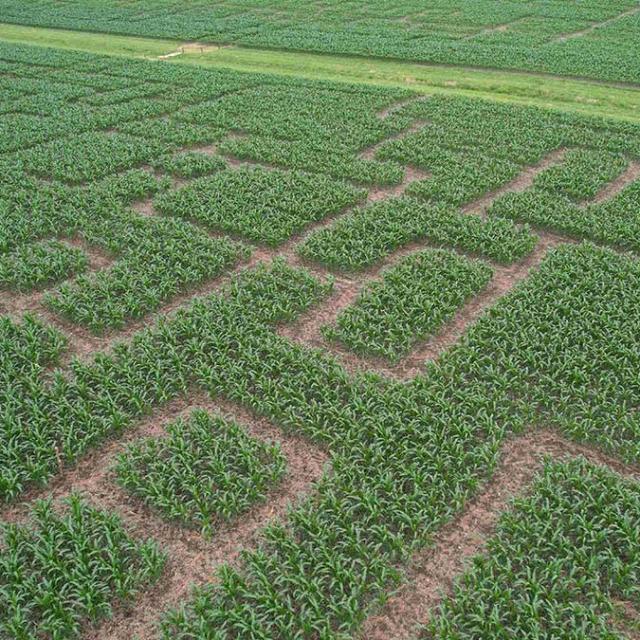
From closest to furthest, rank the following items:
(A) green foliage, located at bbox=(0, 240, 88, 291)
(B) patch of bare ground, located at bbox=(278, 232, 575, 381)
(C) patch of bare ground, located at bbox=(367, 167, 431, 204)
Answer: (B) patch of bare ground, located at bbox=(278, 232, 575, 381) < (A) green foliage, located at bbox=(0, 240, 88, 291) < (C) patch of bare ground, located at bbox=(367, 167, 431, 204)

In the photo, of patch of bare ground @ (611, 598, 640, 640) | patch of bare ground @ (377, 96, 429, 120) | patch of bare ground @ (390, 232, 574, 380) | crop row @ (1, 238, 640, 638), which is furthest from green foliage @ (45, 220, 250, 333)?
patch of bare ground @ (377, 96, 429, 120)

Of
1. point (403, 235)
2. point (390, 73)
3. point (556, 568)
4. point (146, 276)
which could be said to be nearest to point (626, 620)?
point (556, 568)

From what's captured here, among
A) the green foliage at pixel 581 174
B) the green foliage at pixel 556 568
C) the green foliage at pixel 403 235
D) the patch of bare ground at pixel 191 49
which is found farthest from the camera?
the patch of bare ground at pixel 191 49

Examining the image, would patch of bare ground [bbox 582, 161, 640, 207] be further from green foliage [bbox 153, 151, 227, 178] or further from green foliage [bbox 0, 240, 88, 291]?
green foliage [bbox 0, 240, 88, 291]

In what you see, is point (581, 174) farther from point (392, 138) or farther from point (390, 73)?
point (390, 73)

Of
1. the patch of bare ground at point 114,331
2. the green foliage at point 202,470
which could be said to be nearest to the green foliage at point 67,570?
the green foliage at point 202,470

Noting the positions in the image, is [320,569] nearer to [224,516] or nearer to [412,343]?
[224,516]

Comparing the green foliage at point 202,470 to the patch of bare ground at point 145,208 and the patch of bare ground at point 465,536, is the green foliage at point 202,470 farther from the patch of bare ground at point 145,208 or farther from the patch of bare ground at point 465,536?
the patch of bare ground at point 145,208
